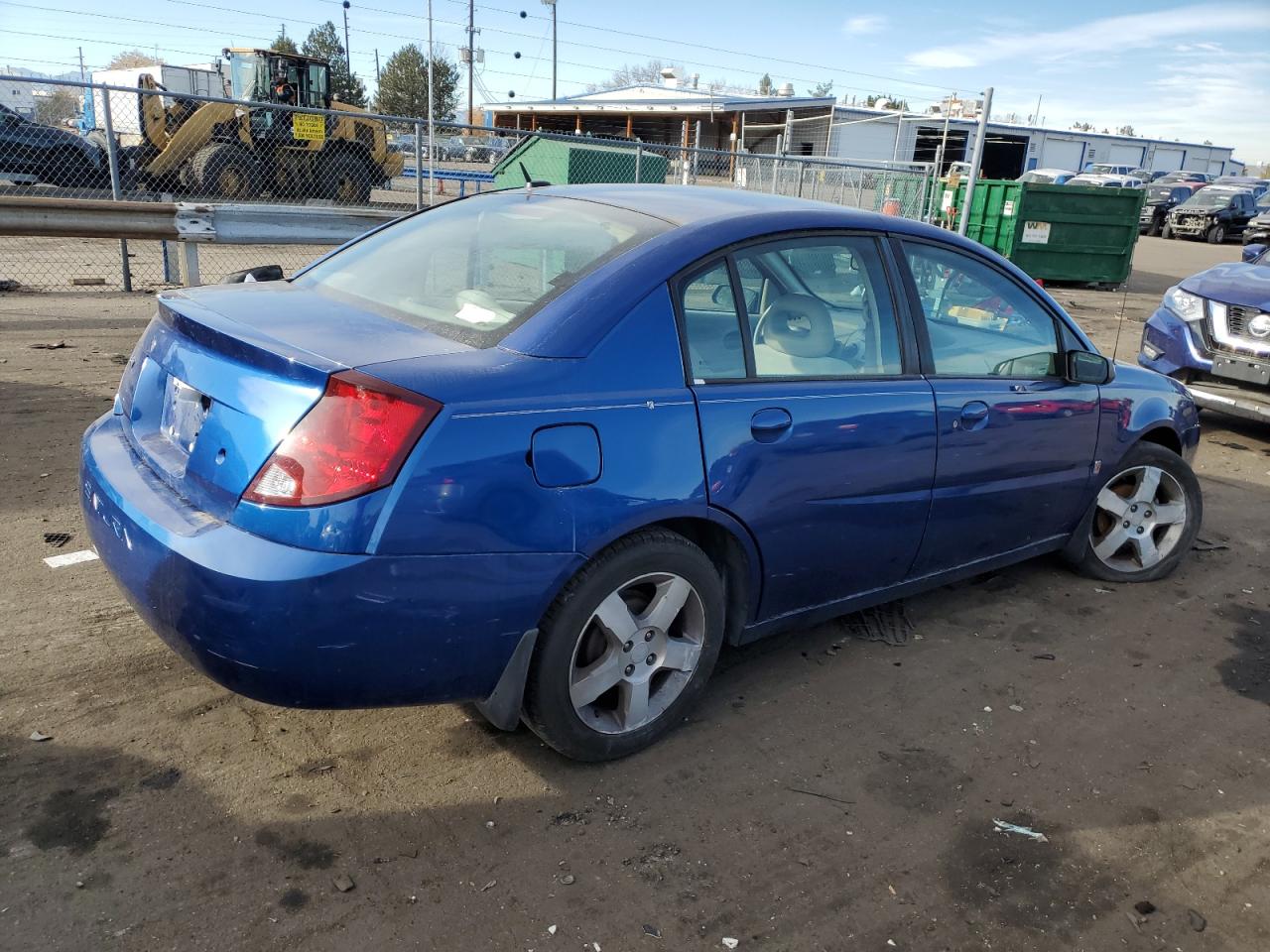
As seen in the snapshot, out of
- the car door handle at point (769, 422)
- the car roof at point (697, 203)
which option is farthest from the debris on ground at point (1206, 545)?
the car door handle at point (769, 422)

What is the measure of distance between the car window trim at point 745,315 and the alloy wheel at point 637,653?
0.66 m

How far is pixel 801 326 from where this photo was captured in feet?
11.0

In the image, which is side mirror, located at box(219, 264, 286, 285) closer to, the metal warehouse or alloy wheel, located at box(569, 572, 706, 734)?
alloy wheel, located at box(569, 572, 706, 734)

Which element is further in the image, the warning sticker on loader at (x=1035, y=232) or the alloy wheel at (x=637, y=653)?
the warning sticker on loader at (x=1035, y=232)

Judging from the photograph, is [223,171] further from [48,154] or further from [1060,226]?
[1060,226]

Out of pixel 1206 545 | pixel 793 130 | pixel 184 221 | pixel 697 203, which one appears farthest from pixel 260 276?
pixel 793 130

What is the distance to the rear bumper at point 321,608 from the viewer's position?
230cm

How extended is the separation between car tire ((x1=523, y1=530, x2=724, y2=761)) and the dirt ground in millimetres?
140

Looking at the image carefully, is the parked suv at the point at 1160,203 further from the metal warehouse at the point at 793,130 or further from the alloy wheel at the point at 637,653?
the alloy wheel at the point at 637,653

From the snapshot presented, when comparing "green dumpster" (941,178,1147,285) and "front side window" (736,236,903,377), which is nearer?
"front side window" (736,236,903,377)

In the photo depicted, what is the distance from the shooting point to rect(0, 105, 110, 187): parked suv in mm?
17656

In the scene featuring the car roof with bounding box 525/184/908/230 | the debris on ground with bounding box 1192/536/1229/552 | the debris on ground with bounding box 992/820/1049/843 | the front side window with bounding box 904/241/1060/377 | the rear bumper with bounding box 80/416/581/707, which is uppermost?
the car roof with bounding box 525/184/908/230

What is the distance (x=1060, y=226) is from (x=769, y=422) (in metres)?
16.1

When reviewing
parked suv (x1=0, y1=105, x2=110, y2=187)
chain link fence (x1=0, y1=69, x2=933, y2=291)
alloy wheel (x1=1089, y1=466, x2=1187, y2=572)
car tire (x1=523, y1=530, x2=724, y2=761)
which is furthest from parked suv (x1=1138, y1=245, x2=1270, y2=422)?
parked suv (x1=0, y1=105, x2=110, y2=187)
